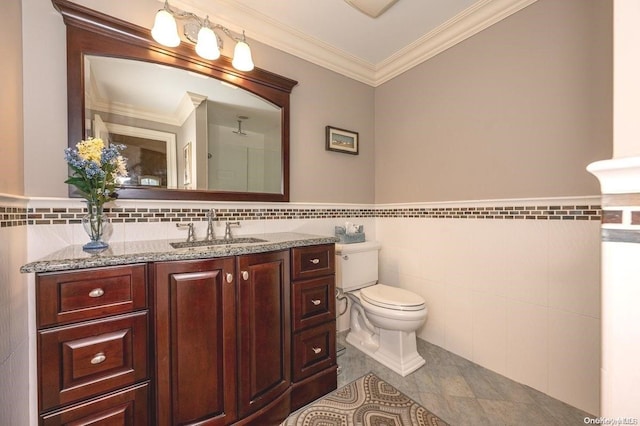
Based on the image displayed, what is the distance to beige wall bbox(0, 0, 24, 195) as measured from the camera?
98 cm

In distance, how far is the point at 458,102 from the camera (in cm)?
189

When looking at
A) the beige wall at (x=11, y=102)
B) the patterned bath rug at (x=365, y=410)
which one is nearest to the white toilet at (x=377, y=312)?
the patterned bath rug at (x=365, y=410)

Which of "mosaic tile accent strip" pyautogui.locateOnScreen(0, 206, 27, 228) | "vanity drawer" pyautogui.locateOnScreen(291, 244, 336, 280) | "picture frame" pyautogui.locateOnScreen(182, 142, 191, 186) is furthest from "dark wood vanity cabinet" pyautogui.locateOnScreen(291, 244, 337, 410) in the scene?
"mosaic tile accent strip" pyautogui.locateOnScreen(0, 206, 27, 228)

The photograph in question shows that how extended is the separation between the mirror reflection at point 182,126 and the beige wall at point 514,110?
1188 millimetres

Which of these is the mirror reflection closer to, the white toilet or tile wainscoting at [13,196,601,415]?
tile wainscoting at [13,196,601,415]

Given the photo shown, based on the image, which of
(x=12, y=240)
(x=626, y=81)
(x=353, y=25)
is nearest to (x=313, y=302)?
(x=12, y=240)

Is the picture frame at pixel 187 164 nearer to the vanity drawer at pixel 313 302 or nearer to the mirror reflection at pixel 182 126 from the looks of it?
the mirror reflection at pixel 182 126

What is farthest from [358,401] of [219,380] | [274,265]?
[274,265]

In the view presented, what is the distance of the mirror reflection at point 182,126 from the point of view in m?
1.37

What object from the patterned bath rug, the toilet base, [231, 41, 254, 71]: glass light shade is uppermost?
[231, 41, 254, 71]: glass light shade

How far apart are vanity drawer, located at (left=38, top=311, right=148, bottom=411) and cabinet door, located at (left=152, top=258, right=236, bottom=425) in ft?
0.26

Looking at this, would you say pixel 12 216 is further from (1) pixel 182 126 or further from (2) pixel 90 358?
(1) pixel 182 126

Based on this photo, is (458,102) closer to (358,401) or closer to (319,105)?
(319,105)

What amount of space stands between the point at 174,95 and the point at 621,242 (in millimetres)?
2018
